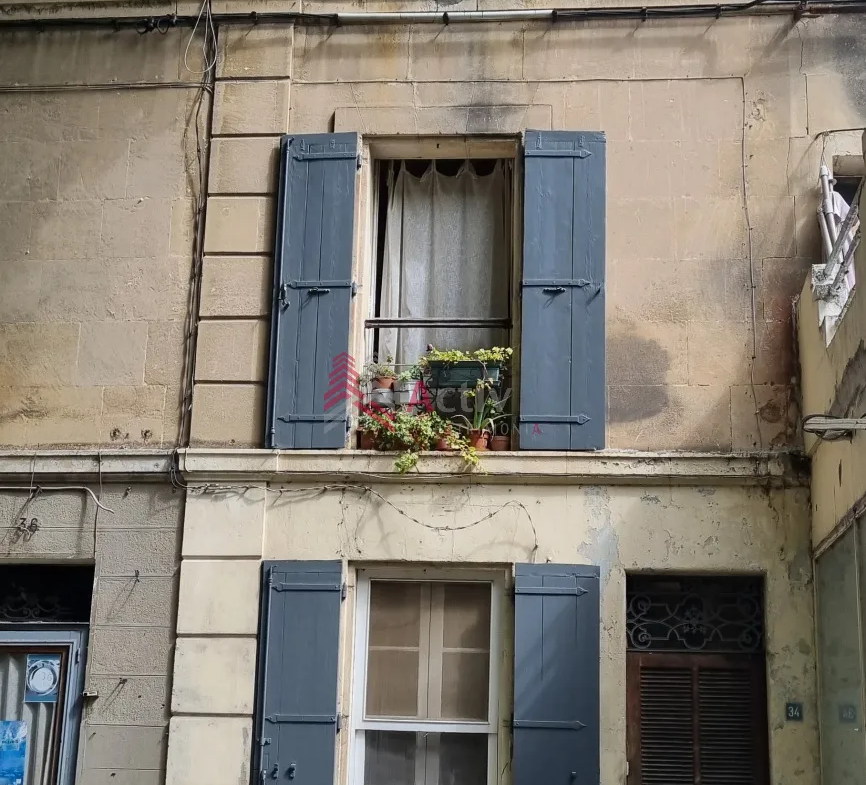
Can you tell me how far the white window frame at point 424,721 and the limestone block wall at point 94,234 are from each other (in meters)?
1.56

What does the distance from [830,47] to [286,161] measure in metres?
3.43

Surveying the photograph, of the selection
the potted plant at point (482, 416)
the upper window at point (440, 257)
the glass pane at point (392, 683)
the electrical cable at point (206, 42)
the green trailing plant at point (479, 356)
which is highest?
the electrical cable at point (206, 42)

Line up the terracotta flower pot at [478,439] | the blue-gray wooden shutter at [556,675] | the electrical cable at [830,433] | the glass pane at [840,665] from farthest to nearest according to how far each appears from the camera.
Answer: the terracotta flower pot at [478,439], the blue-gray wooden shutter at [556,675], the electrical cable at [830,433], the glass pane at [840,665]

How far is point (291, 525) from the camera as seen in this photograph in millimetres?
7074

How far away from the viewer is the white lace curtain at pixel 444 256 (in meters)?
7.63

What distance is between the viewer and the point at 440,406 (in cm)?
731

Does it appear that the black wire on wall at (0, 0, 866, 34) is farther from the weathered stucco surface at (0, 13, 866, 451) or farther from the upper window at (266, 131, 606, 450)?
the upper window at (266, 131, 606, 450)

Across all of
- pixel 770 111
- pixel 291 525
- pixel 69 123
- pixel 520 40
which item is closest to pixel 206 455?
pixel 291 525

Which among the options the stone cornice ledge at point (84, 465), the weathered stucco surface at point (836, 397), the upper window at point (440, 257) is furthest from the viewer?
the upper window at point (440, 257)

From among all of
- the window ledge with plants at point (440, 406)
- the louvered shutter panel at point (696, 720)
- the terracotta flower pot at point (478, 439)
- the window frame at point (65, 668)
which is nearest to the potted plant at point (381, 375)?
the window ledge with plants at point (440, 406)

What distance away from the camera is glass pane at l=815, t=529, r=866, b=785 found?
565 centimetres

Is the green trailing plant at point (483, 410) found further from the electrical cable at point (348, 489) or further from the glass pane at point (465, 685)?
the glass pane at point (465, 685)

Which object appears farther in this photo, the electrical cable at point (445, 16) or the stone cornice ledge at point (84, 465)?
the electrical cable at point (445, 16)

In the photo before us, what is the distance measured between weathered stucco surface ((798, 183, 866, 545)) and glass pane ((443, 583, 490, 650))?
1.90m
